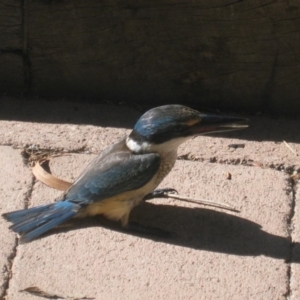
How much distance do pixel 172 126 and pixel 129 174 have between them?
372 millimetres

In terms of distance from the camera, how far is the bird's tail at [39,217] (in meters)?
4.88

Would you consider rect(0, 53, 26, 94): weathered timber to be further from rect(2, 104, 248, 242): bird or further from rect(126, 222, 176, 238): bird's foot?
rect(126, 222, 176, 238): bird's foot

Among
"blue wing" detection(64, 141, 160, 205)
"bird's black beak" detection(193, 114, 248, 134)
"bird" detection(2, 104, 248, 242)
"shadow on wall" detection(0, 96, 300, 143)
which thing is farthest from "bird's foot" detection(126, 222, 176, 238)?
Answer: "shadow on wall" detection(0, 96, 300, 143)

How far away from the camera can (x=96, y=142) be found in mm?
5758

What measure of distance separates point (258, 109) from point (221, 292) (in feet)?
6.06

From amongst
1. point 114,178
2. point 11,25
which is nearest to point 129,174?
point 114,178

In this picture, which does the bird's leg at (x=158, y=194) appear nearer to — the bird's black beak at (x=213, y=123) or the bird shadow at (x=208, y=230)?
the bird shadow at (x=208, y=230)

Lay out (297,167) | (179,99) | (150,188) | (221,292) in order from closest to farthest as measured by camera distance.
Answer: (221,292) → (150,188) → (297,167) → (179,99)

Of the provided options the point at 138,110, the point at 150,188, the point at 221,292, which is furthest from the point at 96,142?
the point at 221,292

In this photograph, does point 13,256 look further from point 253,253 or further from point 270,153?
point 270,153

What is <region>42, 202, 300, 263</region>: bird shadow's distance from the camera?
4.92 m

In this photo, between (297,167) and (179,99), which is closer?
(297,167)

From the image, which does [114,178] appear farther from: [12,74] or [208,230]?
[12,74]

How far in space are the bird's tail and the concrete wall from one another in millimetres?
1321
